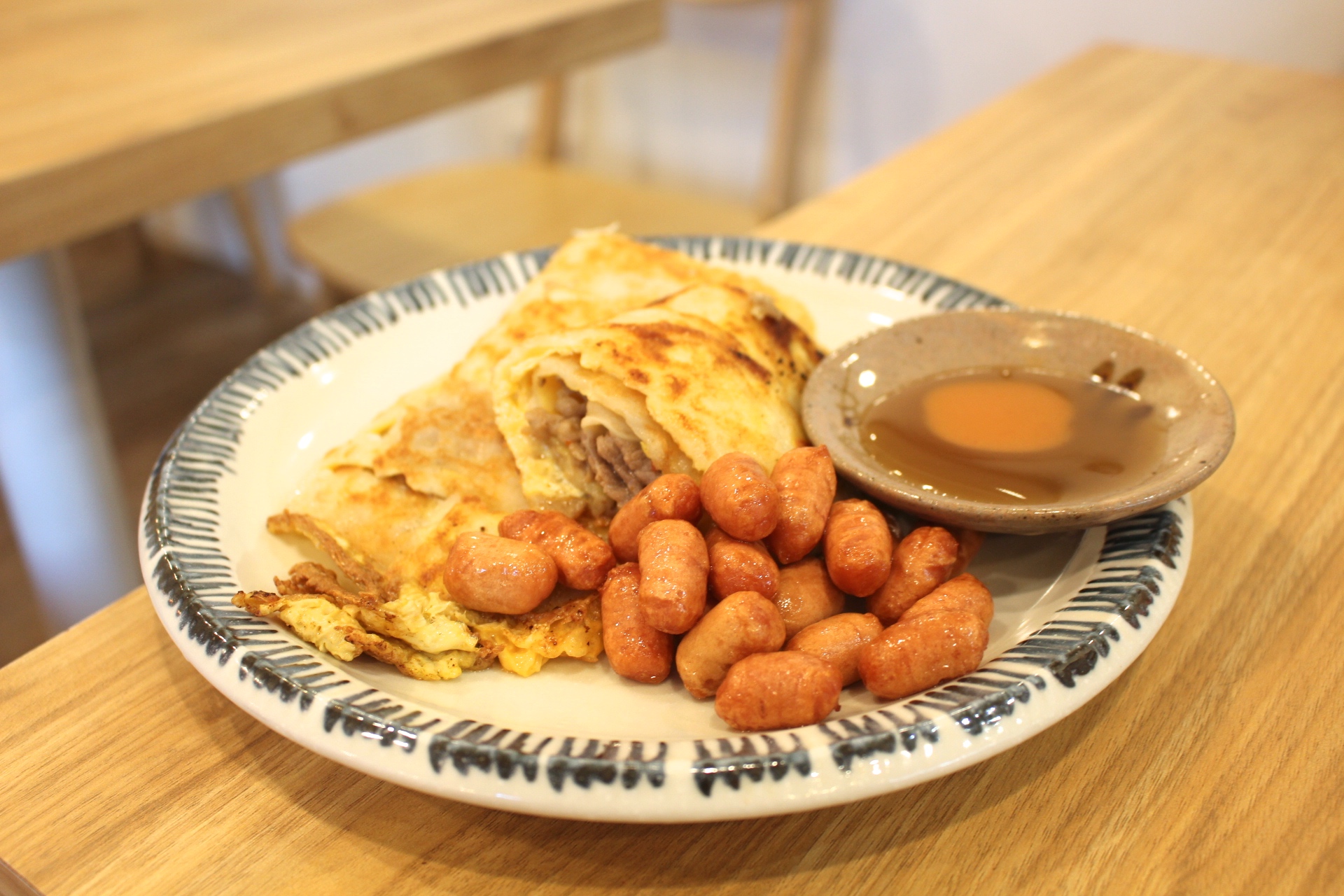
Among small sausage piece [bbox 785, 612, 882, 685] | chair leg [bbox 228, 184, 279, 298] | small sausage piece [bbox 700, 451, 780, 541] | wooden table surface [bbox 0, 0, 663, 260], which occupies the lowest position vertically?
chair leg [bbox 228, 184, 279, 298]

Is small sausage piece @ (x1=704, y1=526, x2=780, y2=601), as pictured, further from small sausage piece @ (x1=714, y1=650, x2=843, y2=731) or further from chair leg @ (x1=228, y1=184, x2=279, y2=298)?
chair leg @ (x1=228, y1=184, x2=279, y2=298)

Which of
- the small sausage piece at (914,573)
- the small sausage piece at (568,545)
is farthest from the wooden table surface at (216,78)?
the small sausage piece at (914,573)

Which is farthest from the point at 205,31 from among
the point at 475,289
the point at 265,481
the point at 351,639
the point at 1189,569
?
the point at 1189,569

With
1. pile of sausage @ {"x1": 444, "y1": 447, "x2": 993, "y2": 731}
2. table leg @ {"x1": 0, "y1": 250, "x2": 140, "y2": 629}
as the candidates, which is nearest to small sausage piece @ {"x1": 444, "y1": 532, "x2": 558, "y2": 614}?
pile of sausage @ {"x1": 444, "y1": 447, "x2": 993, "y2": 731}

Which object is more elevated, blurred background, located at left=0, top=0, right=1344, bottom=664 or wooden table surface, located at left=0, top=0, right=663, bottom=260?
wooden table surface, located at left=0, top=0, right=663, bottom=260

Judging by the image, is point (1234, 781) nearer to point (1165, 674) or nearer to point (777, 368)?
point (1165, 674)

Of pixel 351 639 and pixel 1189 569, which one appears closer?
pixel 351 639

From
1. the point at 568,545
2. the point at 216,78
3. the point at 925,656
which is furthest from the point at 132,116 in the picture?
the point at 925,656
